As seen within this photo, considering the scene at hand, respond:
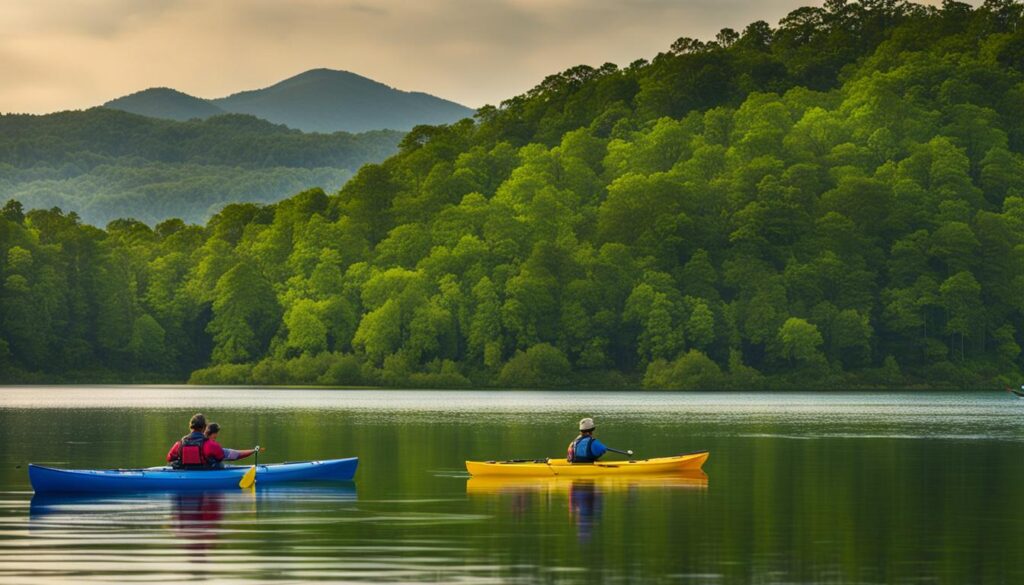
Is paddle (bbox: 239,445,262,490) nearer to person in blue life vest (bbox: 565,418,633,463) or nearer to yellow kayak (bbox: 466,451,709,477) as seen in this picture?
yellow kayak (bbox: 466,451,709,477)

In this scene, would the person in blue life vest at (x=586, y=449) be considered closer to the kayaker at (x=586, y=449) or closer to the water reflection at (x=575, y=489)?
the kayaker at (x=586, y=449)

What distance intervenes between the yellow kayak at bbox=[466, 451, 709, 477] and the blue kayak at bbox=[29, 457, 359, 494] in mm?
4277

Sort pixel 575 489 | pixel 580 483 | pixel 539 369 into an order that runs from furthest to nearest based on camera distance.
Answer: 1. pixel 539 369
2. pixel 580 483
3. pixel 575 489

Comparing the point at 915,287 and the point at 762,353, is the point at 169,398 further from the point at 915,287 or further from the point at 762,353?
the point at 915,287

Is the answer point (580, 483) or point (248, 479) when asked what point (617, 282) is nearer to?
point (580, 483)

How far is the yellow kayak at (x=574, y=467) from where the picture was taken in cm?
4231

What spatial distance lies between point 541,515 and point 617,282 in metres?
126

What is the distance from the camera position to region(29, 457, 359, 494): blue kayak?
37438 millimetres

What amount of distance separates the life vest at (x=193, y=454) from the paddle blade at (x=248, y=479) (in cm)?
91

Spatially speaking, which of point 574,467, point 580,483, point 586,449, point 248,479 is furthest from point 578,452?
point 248,479

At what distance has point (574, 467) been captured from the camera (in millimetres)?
42219

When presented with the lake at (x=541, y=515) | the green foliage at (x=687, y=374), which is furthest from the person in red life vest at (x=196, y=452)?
the green foliage at (x=687, y=374)

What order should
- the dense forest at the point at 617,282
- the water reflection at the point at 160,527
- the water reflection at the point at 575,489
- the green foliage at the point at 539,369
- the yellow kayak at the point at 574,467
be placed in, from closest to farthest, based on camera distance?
1. the water reflection at the point at 160,527
2. the water reflection at the point at 575,489
3. the yellow kayak at the point at 574,467
4. the green foliage at the point at 539,369
5. the dense forest at the point at 617,282

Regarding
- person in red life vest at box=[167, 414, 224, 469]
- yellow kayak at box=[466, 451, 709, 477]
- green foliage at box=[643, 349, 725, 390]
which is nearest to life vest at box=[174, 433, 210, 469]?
person in red life vest at box=[167, 414, 224, 469]
